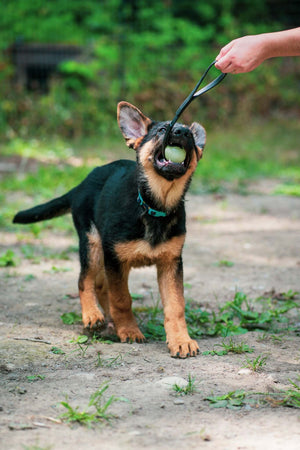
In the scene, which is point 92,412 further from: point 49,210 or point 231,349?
point 49,210

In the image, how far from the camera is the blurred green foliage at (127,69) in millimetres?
13734

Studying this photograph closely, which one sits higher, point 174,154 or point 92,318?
point 174,154

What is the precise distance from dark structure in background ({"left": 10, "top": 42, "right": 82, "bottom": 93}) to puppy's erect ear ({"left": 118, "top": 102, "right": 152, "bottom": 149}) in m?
10.8

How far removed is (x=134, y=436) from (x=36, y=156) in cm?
878

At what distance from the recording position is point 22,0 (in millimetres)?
14711

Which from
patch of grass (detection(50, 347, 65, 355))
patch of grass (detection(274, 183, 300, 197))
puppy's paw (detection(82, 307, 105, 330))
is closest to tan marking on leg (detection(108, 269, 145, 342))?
puppy's paw (detection(82, 307, 105, 330))

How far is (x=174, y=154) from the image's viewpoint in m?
3.69

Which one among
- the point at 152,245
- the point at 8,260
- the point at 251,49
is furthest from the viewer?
the point at 8,260

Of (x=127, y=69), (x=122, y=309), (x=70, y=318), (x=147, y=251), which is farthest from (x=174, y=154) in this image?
(x=127, y=69)

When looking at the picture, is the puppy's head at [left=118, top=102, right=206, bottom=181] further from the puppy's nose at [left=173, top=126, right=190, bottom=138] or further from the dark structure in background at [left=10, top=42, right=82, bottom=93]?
the dark structure in background at [left=10, top=42, right=82, bottom=93]

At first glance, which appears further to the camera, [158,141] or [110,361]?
[158,141]

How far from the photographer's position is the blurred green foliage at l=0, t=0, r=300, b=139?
13734mm

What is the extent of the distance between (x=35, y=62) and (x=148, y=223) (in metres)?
11.8

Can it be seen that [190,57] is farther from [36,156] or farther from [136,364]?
[136,364]
